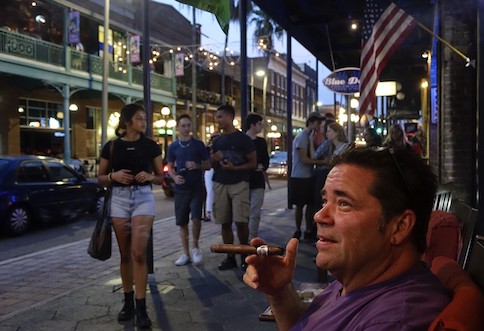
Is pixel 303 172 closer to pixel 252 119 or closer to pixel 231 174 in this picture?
pixel 252 119

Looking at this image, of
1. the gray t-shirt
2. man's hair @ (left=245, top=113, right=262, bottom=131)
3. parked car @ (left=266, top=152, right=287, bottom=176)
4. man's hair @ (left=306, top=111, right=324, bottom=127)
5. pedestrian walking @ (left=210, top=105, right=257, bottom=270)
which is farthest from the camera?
parked car @ (left=266, top=152, right=287, bottom=176)

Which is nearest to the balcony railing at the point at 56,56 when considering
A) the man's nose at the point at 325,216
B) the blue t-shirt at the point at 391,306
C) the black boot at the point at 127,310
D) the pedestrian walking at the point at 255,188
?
the pedestrian walking at the point at 255,188

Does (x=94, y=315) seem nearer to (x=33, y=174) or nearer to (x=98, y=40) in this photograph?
(x=33, y=174)

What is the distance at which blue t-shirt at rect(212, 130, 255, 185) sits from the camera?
5.66 meters

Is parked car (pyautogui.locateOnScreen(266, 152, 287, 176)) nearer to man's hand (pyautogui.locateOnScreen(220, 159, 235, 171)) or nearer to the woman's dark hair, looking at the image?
man's hand (pyautogui.locateOnScreen(220, 159, 235, 171))

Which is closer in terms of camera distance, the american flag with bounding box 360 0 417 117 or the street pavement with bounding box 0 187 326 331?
the street pavement with bounding box 0 187 326 331

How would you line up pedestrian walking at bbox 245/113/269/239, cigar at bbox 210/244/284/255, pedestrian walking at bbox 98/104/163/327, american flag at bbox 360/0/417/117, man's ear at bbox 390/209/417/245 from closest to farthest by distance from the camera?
1. man's ear at bbox 390/209/417/245
2. cigar at bbox 210/244/284/255
3. pedestrian walking at bbox 98/104/163/327
4. american flag at bbox 360/0/417/117
5. pedestrian walking at bbox 245/113/269/239

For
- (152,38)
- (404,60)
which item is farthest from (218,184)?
(152,38)

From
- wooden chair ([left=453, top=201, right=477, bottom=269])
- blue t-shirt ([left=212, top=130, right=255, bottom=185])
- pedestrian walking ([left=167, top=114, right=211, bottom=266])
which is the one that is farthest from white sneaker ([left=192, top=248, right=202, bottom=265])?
wooden chair ([left=453, top=201, right=477, bottom=269])

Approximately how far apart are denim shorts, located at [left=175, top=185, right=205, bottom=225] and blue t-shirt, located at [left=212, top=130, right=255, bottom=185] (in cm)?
38

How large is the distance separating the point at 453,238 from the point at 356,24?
7.12 metres

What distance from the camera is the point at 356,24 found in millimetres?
8984

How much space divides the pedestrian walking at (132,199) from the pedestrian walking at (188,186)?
1.53 m

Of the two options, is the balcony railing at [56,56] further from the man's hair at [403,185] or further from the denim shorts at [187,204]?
the man's hair at [403,185]
